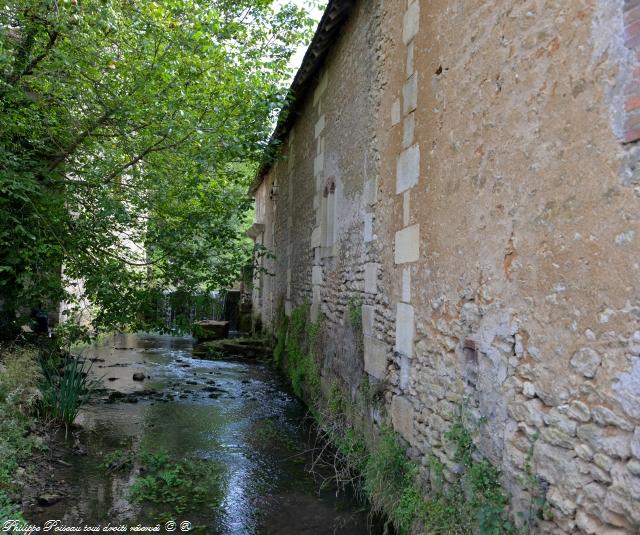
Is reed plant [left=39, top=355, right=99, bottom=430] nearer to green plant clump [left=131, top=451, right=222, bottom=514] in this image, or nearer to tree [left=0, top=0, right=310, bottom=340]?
tree [left=0, top=0, right=310, bottom=340]

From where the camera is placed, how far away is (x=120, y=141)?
6.59 meters

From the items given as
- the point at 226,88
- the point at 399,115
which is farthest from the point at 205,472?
the point at 226,88

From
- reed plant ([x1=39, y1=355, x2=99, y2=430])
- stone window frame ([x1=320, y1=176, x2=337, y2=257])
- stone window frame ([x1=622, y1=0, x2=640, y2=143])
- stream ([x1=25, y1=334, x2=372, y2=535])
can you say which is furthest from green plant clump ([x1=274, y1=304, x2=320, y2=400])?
stone window frame ([x1=622, y1=0, x2=640, y2=143])

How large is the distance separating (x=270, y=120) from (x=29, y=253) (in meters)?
3.76

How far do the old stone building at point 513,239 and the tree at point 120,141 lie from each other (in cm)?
248

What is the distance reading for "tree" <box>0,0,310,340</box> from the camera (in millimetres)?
5363

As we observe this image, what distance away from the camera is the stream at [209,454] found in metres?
3.66

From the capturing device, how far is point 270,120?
7.52m

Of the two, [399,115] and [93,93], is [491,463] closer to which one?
[399,115]

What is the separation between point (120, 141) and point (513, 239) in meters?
5.67

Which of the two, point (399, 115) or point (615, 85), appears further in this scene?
point (399, 115)

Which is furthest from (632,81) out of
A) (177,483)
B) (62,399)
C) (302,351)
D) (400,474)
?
(302,351)

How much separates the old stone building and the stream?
1014mm

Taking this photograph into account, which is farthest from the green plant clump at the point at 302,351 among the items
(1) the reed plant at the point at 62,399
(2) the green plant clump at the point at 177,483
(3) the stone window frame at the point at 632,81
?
(3) the stone window frame at the point at 632,81
